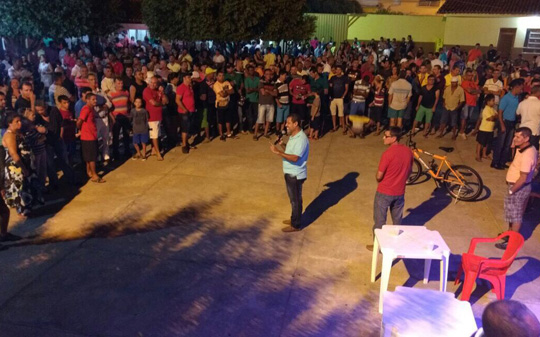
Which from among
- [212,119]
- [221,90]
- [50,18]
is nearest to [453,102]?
[221,90]

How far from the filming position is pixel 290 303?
16.8 ft

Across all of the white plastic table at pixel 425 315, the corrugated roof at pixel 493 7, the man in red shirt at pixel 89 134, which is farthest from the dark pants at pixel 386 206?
the corrugated roof at pixel 493 7

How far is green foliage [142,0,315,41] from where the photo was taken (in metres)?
16.2

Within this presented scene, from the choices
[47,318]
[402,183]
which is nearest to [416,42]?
[402,183]

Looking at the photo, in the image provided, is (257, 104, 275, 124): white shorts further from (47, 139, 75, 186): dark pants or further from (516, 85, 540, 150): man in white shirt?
(516, 85, 540, 150): man in white shirt

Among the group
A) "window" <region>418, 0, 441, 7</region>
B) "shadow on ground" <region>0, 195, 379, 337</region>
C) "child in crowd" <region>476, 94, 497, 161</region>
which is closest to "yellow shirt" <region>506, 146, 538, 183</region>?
"shadow on ground" <region>0, 195, 379, 337</region>

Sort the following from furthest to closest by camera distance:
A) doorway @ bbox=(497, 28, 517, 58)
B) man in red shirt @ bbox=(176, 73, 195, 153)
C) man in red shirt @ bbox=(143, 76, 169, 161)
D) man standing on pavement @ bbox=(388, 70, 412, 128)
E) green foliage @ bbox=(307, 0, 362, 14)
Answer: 1. green foliage @ bbox=(307, 0, 362, 14)
2. doorway @ bbox=(497, 28, 517, 58)
3. man standing on pavement @ bbox=(388, 70, 412, 128)
4. man in red shirt @ bbox=(176, 73, 195, 153)
5. man in red shirt @ bbox=(143, 76, 169, 161)

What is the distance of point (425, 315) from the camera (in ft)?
12.5

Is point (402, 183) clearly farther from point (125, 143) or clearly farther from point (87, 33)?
point (87, 33)

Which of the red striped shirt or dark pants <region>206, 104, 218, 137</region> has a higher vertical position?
the red striped shirt

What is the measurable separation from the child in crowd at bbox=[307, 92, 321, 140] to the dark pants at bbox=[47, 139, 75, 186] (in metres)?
5.67

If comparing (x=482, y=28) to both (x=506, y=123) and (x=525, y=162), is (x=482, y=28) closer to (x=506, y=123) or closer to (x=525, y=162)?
(x=506, y=123)

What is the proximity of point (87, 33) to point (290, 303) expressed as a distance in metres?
16.6

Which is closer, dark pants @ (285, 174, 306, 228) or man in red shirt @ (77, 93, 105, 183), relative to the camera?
dark pants @ (285, 174, 306, 228)
